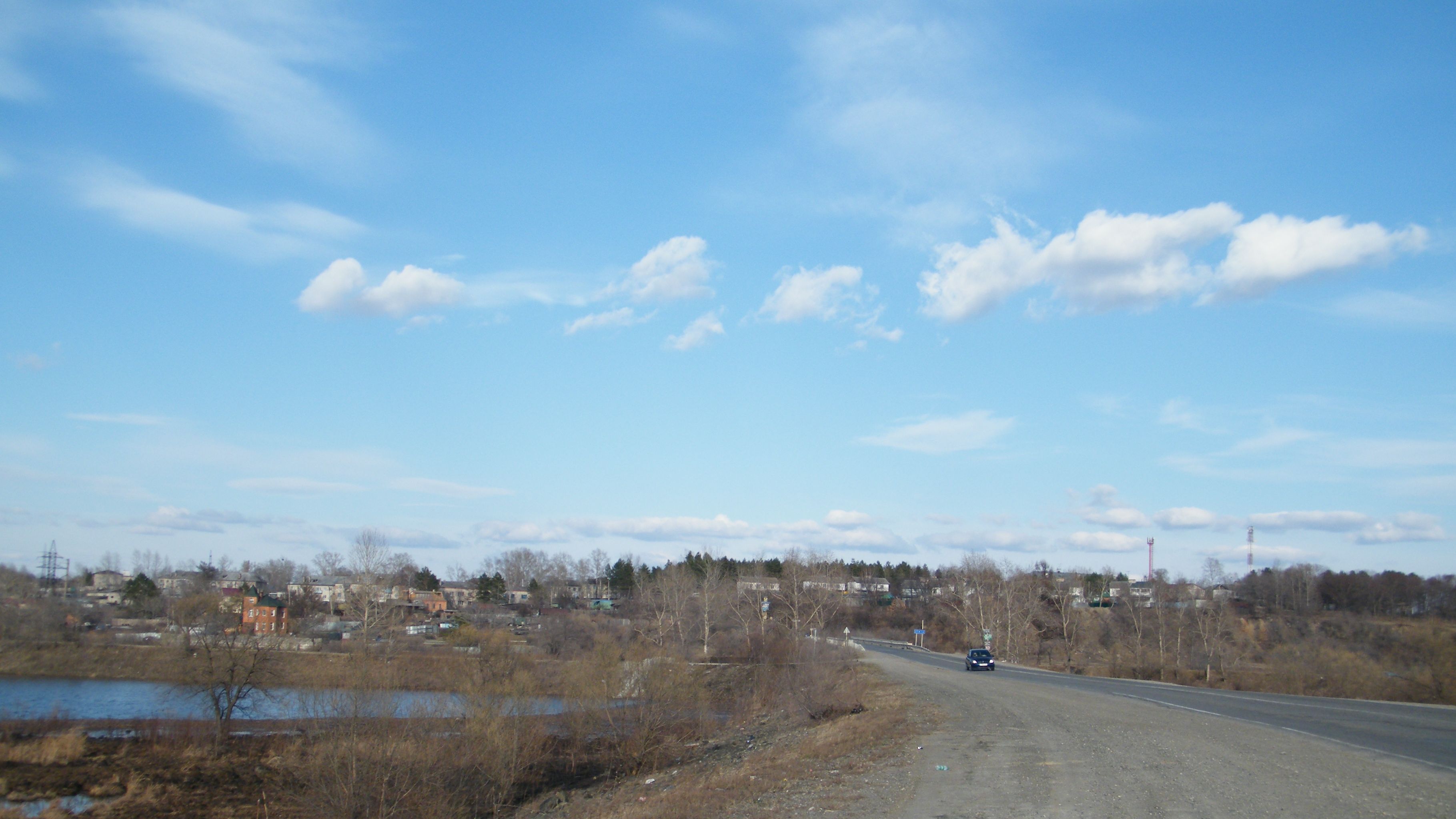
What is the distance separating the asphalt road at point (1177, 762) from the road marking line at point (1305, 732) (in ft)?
0.24

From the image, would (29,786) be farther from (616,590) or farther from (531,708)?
(616,590)

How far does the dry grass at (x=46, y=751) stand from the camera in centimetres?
3744

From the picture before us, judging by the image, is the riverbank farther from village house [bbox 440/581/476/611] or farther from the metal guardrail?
village house [bbox 440/581/476/611]

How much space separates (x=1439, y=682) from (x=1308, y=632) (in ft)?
194

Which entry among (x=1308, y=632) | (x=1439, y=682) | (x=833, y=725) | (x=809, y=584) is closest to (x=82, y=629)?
(x=809, y=584)

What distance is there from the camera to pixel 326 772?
2633 cm

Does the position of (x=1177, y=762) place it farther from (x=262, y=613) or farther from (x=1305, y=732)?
(x=262, y=613)

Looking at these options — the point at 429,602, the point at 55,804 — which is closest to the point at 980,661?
the point at 55,804

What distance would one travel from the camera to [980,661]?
5772 centimetres

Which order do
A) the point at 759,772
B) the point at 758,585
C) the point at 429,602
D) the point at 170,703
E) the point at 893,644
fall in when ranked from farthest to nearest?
1. the point at 429,602
2. the point at 758,585
3. the point at 893,644
4. the point at 170,703
5. the point at 759,772

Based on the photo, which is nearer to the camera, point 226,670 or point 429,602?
point 226,670

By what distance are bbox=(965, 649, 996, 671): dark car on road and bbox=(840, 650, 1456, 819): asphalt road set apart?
29.8 m

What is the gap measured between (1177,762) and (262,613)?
3904 inches

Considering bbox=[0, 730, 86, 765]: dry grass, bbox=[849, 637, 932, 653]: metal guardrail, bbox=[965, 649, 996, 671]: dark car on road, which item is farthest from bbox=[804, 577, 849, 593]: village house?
bbox=[0, 730, 86, 765]: dry grass
